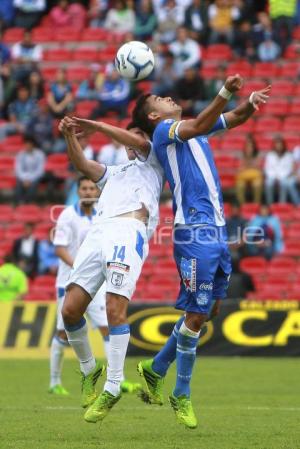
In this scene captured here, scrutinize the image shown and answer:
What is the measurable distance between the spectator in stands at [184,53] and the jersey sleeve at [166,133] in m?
15.6

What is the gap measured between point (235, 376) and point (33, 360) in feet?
13.8

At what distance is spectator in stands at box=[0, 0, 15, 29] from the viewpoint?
1107 inches

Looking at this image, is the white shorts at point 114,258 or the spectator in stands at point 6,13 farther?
the spectator in stands at point 6,13

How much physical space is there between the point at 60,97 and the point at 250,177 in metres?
5.07

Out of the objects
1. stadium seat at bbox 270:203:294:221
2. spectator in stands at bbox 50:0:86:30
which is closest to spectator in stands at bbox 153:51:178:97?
stadium seat at bbox 270:203:294:221

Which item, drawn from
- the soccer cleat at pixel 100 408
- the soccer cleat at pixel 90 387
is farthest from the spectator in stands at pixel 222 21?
the soccer cleat at pixel 100 408

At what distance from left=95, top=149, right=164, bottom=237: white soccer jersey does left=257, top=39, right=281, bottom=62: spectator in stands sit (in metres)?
16.0

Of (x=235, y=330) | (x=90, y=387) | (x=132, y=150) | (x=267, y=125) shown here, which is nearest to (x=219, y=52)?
(x=267, y=125)

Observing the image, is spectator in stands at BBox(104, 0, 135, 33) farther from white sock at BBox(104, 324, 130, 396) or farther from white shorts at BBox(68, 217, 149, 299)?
white sock at BBox(104, 324, 130, 396)

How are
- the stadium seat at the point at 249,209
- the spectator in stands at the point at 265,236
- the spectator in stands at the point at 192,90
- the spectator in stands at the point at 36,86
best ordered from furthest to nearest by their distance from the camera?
the spectator in stands at the point at 36,86 → the spectator in stands at the point at 192,90 → the stadium seat at the point at 249,209 → the spectator in stands at the point at 265,236

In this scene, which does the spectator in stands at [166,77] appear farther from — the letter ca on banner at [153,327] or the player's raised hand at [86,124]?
the player's raised hand at [86,124]

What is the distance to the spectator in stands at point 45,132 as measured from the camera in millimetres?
23828

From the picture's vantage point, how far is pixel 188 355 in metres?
9.36

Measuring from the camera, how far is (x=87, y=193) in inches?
522
